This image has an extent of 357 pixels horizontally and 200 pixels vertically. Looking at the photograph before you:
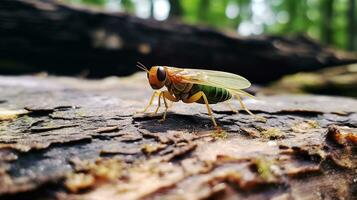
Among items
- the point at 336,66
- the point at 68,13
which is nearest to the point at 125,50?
the point at 68,13

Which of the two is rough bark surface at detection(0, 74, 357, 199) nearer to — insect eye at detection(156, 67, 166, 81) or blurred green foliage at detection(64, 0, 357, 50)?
insect eye at detection(156, 67, 166, 81)

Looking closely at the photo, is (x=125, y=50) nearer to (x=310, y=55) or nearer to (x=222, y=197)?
(x=310, y=55)

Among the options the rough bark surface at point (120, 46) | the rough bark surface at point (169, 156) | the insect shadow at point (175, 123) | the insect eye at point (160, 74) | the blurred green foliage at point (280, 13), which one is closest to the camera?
the rough bark surface at point (169, 156)

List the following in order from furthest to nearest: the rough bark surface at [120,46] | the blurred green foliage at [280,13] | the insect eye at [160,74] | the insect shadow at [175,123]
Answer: the blurred green foliage at [280,13] < the rough bark surface at [120,46] < the insect eye at [160,74] < the insect shadow at [175,123]

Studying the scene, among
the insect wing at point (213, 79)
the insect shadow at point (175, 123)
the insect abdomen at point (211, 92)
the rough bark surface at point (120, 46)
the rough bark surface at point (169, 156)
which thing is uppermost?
the rough bark surface at point (120, 46)

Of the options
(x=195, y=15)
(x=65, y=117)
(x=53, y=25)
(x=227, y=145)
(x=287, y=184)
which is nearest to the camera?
(x=287, y=184)

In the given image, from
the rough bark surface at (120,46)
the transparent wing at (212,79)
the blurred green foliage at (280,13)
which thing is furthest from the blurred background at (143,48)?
the blurred green foliage at (280,13)

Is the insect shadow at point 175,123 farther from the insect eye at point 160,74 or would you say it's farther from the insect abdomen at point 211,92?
the insect eye at point 160,74

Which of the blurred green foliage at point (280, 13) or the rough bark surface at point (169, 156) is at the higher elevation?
the blurred green foliage at point (280, 13)
